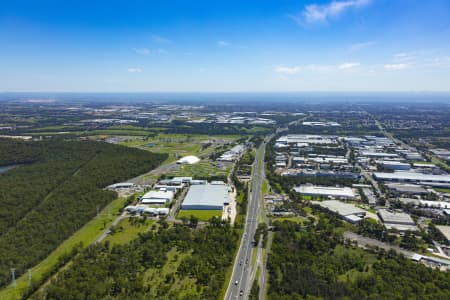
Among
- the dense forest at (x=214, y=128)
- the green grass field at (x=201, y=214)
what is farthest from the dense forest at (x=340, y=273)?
the dense forest at (x=214, y=128)

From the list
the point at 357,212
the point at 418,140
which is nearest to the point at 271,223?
the point at 357,212

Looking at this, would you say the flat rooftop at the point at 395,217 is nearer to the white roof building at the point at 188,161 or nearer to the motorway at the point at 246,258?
the motorway at the point at 246,258

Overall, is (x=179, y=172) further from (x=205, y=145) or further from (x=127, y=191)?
(x=205, y=145)

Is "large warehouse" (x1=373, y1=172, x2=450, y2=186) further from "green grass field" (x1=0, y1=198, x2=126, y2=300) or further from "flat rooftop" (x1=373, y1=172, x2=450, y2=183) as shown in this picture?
"green grass field" (x1=0, y1=198, x2=126, y2=300)

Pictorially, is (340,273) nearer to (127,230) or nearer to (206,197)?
(206,197)

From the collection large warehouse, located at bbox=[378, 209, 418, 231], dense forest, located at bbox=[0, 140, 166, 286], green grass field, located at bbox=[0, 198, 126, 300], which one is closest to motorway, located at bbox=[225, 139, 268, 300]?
large warehouse, located at bbox=[378, 209, 418, 231]

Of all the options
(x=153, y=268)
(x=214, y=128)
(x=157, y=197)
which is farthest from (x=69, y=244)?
(x=214, y=128)
